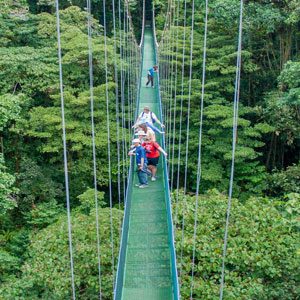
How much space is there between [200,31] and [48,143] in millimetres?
4829

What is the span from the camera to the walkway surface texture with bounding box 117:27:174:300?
131 inches

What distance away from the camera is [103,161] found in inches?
320

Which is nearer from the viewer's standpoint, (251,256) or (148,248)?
(148,248)

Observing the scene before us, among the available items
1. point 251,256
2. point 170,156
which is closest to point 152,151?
point 251,256

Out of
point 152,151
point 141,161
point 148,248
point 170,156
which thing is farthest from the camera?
point 170,156

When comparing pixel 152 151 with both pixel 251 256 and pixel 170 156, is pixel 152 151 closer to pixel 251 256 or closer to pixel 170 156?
pixel 251 256

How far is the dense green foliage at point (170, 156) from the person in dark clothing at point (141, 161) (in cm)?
60

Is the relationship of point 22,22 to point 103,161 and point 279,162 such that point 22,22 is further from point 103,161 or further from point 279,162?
point 279,162

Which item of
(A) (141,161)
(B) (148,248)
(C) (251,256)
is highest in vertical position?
(A) (141,161)

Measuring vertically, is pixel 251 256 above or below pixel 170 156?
below

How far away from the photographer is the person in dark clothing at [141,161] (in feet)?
14.4

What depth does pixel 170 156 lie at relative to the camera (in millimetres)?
8359

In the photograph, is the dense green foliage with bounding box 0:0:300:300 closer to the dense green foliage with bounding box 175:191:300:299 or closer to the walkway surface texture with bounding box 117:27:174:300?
the dense green foliage with bounding box 175:191:300:299

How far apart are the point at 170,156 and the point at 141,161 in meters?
4.00
